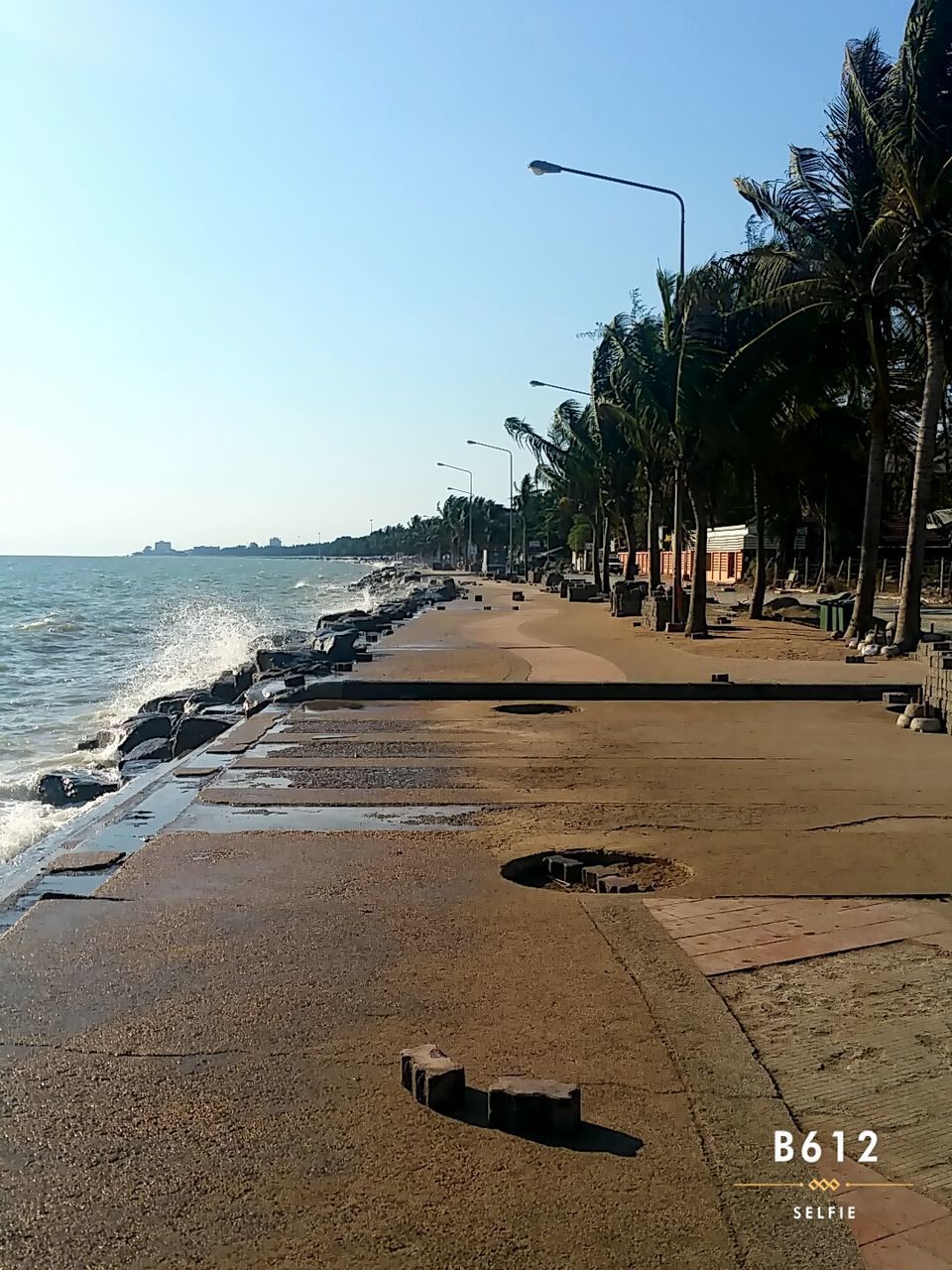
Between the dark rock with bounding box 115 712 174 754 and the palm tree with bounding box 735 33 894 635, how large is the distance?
1278 cm

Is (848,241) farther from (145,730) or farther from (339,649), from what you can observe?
(145,730)

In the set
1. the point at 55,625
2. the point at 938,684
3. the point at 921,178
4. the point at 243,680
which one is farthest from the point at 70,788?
the point at 55,625

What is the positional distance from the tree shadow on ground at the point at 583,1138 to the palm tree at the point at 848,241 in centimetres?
1988

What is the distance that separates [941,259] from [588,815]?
1451 centimetres

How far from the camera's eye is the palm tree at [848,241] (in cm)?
2200

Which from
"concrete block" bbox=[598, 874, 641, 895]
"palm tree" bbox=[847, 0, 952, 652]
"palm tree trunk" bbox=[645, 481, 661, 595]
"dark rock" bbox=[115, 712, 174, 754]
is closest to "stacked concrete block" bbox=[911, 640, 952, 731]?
"palm tree" bbox=[847, 0, 952, 652]

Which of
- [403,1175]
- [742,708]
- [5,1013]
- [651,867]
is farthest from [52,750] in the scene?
[403,1175]

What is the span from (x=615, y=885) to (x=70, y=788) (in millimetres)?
9165

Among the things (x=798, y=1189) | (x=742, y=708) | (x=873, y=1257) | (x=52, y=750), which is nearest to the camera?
(x=873, y=1257)

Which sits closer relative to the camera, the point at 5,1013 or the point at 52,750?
the point at 5,1013

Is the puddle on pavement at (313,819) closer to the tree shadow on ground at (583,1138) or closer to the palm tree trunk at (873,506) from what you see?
the tree shadow on ground at (583,1138)

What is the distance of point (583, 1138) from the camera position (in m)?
4.12

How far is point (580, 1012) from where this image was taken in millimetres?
5281

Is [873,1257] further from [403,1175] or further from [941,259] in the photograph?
[941,259]
